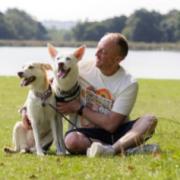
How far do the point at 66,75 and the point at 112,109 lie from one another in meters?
0.74

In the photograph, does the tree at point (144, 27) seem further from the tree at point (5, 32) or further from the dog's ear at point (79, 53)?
the dog's ear at point (79, 53)

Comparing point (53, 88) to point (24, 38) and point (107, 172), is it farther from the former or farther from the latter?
point (24, 38)

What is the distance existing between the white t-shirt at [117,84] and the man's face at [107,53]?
0.61 ft

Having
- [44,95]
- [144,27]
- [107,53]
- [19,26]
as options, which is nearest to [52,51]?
[44,95]

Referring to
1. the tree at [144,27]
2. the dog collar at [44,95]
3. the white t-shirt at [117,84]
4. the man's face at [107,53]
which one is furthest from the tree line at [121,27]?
the dog collar at [44,95]

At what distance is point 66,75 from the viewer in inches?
335

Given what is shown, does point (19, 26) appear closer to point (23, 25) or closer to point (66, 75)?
point (23, 25)

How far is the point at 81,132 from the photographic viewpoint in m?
8.84

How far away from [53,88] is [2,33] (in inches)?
3245

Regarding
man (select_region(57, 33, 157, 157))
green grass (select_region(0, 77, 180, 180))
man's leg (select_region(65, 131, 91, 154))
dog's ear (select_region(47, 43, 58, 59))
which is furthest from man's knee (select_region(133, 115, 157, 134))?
dog's ear (select_region(47, 43, 58, 59))

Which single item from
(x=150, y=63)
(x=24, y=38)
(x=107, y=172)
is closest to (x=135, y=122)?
(x=107, y=172)

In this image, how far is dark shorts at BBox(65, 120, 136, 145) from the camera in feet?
29.0

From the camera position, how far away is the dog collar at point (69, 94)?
28.6 feet

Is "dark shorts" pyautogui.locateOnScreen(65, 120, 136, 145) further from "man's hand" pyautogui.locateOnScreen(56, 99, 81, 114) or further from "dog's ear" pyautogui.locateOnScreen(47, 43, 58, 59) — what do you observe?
"dog's ear" pyautogui.locateOnScreen(47, 43, 58, 59)
